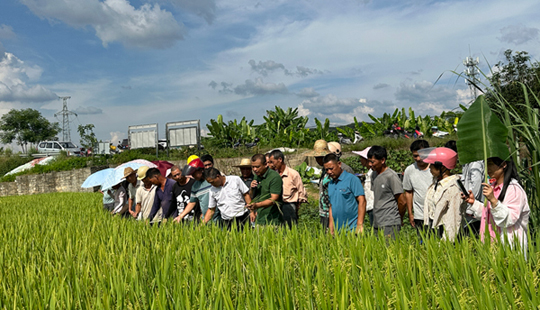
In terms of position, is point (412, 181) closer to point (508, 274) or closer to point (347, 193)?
point (347, 193)

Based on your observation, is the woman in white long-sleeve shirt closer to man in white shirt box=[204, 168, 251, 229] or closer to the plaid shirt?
man in white shirt box=[204, 168, 251, 229]

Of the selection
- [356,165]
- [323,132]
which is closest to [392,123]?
[323,132]

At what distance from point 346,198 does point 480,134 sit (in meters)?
1.94

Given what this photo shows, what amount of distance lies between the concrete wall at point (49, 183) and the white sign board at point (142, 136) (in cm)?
186

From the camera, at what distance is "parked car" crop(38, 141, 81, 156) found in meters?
29.4

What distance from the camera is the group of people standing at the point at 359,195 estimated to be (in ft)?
9.41

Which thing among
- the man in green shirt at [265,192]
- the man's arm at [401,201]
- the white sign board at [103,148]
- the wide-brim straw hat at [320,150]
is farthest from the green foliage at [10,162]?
the man's arm at [401,201]

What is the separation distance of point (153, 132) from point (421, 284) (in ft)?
53.4

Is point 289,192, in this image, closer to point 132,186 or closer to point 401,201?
point 401,201

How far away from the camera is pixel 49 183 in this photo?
60.3ft

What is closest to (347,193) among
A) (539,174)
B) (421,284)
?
(539,174)

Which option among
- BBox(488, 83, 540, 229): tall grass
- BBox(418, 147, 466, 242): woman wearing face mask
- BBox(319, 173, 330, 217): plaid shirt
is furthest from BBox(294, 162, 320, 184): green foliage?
BBox(488, 83, 540, 229): tall grass

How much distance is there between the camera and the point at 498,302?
71.2 inches

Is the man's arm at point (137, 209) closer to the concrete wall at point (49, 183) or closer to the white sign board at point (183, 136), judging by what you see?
the white sign board at point (183, 136)
